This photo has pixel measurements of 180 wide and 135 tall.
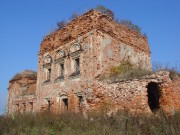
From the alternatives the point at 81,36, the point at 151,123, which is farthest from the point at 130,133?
the point at 81,36

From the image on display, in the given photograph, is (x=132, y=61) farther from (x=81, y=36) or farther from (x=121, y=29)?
(x=81, y=36)

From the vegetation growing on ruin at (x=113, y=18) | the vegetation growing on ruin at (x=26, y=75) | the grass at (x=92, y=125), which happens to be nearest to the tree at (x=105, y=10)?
the vegetation growing on ruin at (x=113, y=18)

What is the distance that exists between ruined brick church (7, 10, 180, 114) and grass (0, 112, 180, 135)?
2.44 metres

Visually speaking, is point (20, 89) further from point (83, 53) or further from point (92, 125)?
point (92, 125)

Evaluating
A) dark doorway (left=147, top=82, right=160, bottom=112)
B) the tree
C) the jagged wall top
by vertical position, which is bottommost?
dark doorway (left=147, top=82, right=160, bottom=112)

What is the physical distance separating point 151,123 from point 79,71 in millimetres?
7881

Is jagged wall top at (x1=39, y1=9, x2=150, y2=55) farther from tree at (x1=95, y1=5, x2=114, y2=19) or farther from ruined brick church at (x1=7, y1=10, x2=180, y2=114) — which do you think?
tree at (x1=95, y1=5, x2=114, y2=19)

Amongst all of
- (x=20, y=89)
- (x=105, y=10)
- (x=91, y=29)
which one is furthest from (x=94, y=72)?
(x=20, y=89)

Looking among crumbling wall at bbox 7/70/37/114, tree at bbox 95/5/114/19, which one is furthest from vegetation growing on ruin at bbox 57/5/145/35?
crumbling wall at bbox 7/70/37/114

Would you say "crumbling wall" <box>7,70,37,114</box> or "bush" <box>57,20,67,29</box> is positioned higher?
"bush" <box>57,20,67,29</box>

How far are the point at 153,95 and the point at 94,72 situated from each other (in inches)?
151

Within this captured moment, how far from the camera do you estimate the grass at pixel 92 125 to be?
679cm

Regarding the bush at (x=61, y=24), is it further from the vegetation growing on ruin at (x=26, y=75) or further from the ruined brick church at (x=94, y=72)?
the vegetation growing on ruin at (x=26, y=75)

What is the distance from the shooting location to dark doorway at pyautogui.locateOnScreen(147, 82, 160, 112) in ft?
36.6
